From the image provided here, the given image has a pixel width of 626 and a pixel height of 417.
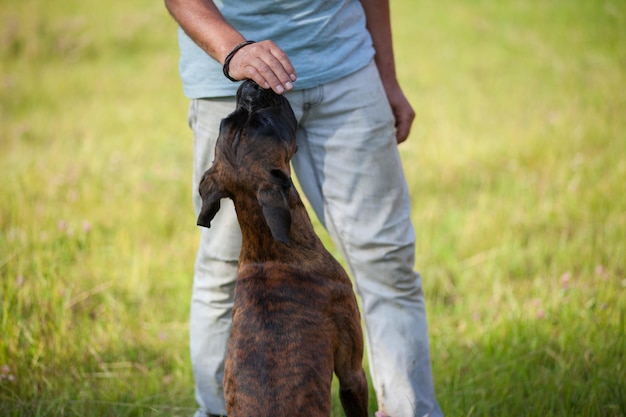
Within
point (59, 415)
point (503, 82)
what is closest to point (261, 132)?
point (59, 415)

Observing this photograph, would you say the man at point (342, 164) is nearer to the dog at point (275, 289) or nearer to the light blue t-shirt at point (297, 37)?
Result: the light blue t-shirt at point (297, 37)

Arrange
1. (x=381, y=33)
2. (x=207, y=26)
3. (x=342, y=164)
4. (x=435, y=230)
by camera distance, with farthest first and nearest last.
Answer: (x=435, y=230) → (x=381, y=33) → (x=342, y=164) → (x=207, y=26)

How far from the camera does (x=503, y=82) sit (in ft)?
34.4

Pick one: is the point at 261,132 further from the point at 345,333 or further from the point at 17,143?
the point at 17,143

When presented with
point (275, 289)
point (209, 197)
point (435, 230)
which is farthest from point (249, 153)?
point (435, 230)

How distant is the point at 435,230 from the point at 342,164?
2944mm

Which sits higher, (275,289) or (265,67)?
(265,67)

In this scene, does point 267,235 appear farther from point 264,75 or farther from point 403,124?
point 403,124

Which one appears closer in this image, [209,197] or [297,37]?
[209,197]

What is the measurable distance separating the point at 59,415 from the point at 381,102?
222 cm

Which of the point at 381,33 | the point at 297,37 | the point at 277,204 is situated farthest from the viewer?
the point at 381,33

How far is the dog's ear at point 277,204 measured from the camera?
2.66m

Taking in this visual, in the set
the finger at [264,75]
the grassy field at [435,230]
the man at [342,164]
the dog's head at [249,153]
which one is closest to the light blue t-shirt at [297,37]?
the man at [342,164]

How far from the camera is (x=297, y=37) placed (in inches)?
130
